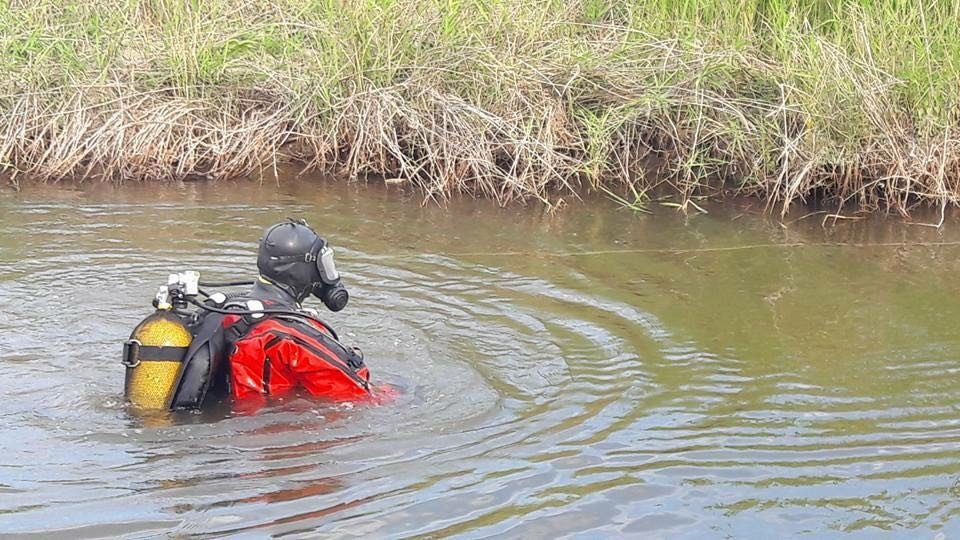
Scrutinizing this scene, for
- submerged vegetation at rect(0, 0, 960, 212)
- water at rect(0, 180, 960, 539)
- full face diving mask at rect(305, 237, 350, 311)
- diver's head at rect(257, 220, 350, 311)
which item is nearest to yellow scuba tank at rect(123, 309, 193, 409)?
water at rect(0, 180, 960, 539)

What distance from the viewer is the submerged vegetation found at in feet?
26.8

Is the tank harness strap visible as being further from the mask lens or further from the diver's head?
the mask lens

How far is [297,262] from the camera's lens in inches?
184

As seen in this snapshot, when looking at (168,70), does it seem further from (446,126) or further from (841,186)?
(841,186)

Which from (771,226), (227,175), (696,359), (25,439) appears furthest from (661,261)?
(25,439)

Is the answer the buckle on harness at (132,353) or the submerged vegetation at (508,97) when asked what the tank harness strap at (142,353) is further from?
the submerged vegetation at (508,97)

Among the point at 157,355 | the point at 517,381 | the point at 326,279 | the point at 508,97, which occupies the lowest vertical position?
the point at 517,381

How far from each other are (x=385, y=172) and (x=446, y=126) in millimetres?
639

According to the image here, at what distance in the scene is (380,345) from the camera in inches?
234

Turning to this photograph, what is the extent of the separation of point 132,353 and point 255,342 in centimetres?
41

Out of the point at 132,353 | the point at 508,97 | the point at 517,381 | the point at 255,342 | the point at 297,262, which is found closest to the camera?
the point at 132,353

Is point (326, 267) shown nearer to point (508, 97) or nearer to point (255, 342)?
point (255, 342)

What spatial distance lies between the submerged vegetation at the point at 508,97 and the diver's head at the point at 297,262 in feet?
12.2

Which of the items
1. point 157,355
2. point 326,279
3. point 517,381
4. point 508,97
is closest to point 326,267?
point 326,279
